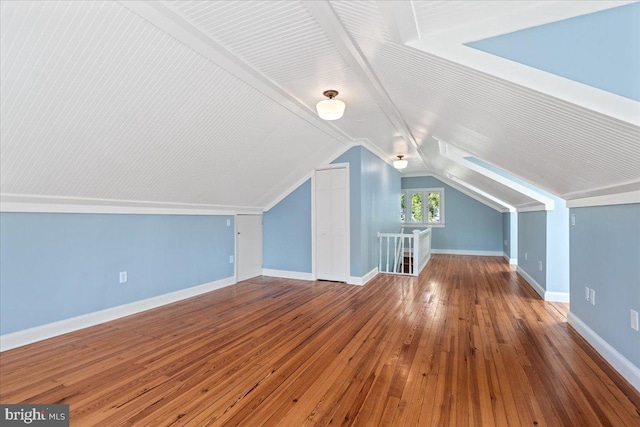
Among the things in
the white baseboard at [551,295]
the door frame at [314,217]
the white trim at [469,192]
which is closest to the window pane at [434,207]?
the white trim at [469,192]

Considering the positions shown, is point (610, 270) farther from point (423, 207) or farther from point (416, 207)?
point (416, 207)

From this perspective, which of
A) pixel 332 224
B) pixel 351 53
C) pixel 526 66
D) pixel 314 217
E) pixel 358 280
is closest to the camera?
pixel 526 66

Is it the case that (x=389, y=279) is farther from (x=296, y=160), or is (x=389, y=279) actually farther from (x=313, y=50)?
(x=313, y=50)

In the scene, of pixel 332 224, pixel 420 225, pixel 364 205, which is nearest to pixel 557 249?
pixel 364 205

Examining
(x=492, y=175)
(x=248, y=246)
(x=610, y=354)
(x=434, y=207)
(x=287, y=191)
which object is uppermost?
(x=492, y=175)

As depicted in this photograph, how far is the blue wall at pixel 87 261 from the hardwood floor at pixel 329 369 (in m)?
0.32

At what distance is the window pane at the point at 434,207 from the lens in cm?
924

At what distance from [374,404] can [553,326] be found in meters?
2.48

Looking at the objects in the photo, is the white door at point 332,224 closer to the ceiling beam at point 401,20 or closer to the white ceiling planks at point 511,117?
the white ceiling planks at point 511,117

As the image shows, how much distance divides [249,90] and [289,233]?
314cm

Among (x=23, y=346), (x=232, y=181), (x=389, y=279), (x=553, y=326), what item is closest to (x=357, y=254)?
(x=389, y=279)

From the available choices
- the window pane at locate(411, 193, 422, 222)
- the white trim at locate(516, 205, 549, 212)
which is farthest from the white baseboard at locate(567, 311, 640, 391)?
the window pane at locate(411, 193, 422, 222)

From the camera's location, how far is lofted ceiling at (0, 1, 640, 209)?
5.34ft

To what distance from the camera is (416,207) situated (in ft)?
31.4
